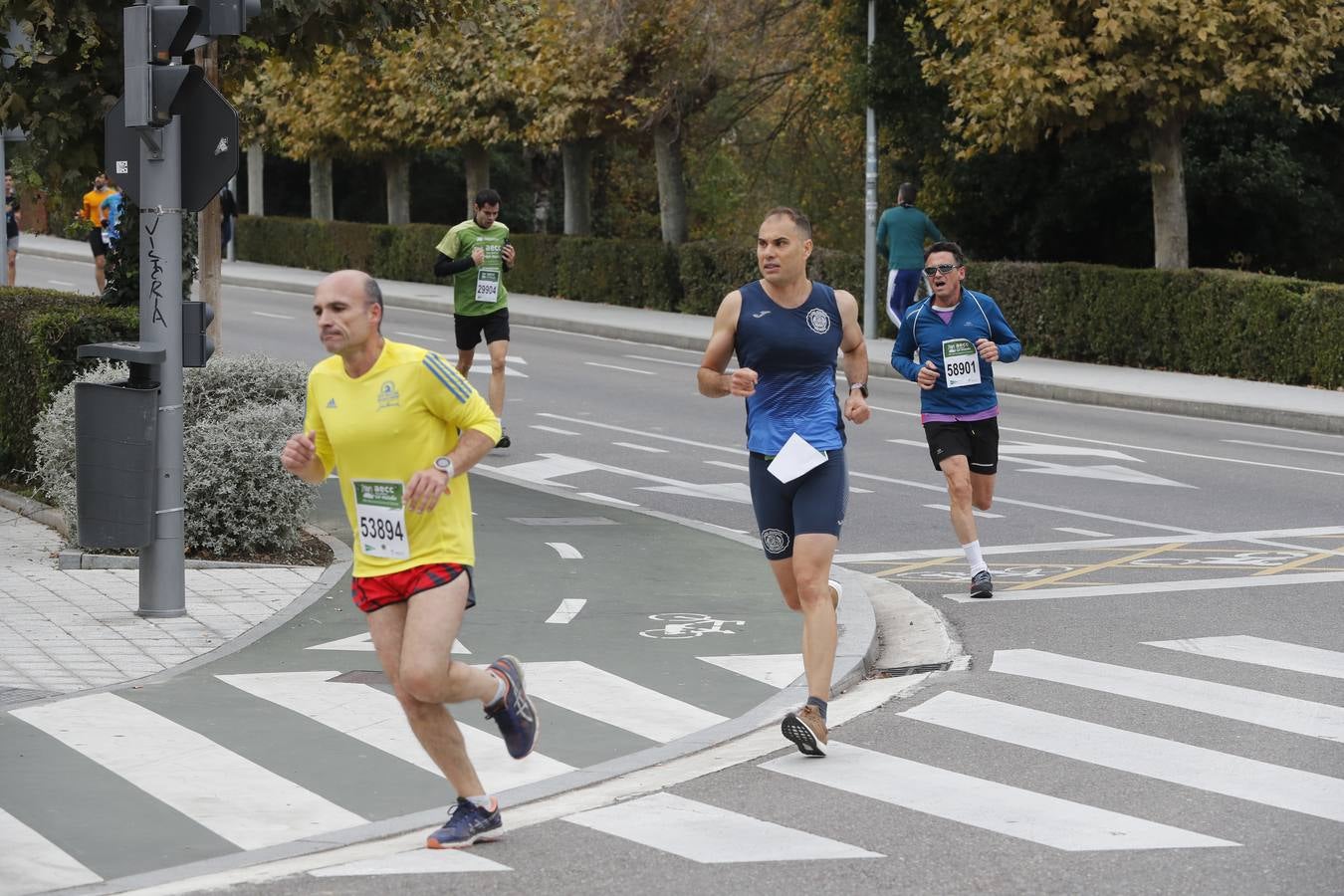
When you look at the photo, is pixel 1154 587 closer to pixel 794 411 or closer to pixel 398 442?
pixel 794 411

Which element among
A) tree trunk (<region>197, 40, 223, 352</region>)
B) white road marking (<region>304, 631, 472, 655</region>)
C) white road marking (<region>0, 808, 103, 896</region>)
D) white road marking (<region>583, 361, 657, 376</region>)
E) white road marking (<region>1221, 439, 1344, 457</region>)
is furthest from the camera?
white road marking (<region>583, 361, 657, 376</region>)

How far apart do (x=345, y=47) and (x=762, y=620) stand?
22.5 feet

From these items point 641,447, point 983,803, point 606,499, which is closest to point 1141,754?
point 983,803

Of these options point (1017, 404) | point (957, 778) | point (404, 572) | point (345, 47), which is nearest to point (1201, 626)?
point (957, 778)

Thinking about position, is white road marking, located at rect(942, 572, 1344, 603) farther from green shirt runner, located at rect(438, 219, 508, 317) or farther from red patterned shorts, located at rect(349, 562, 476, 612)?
green shirt runner, located at rect(438, 219, 508, 317)

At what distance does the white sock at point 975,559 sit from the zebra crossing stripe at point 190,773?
471cm

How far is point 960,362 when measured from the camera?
36.7 feet

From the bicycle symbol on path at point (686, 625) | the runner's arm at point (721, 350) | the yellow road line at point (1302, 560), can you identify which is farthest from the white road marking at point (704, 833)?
the yellow road line at point (1302, 560)

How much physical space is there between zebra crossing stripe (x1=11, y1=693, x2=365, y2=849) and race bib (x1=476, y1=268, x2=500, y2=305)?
8.61 meters

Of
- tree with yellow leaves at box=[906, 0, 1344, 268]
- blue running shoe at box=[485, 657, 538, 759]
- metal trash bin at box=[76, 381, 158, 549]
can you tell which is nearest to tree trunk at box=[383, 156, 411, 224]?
tree with yellow leaves at box=[906, 0, 1344, 268]

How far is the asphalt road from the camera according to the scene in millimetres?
6156

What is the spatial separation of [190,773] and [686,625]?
11.0 ft

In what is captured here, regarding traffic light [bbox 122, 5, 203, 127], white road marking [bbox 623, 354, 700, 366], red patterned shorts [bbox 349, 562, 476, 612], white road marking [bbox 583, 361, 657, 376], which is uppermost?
traffic light [bbox 122, 5, 203, 127]

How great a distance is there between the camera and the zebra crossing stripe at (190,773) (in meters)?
6.58
